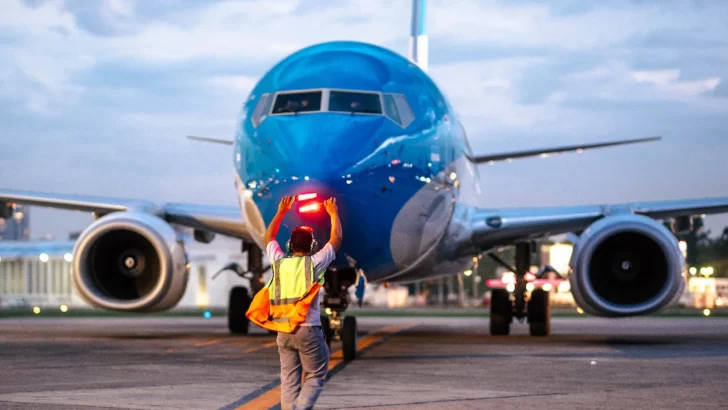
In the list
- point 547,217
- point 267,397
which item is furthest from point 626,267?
point 267,397

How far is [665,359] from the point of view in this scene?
13.5 m

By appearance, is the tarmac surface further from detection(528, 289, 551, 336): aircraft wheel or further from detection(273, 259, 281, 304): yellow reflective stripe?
detection(528, 289, 551, 336): aircraft wheel

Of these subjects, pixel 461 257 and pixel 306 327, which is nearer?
pixel 306 327

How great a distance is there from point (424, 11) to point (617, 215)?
869 centimetres

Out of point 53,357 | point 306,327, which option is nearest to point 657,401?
point 306,327

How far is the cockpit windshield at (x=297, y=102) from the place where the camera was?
12.8 meters

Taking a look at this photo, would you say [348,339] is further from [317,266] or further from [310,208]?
[317,266]

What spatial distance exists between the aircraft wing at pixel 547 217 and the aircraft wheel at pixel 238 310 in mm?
4082

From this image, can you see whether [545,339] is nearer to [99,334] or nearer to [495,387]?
[99,334]

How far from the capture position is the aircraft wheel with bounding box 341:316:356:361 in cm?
1340

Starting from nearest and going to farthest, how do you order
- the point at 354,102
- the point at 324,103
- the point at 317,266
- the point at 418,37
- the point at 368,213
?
1. the point at 317,266
2. the point at 368,213
3. the point at 324,103
4. the point at 354,102
5. the point at 418,37

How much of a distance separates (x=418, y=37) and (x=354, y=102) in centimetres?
1116

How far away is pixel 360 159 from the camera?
Result: 12.1 m

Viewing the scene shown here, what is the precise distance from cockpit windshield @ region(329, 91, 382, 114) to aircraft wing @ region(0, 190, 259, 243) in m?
4.77
